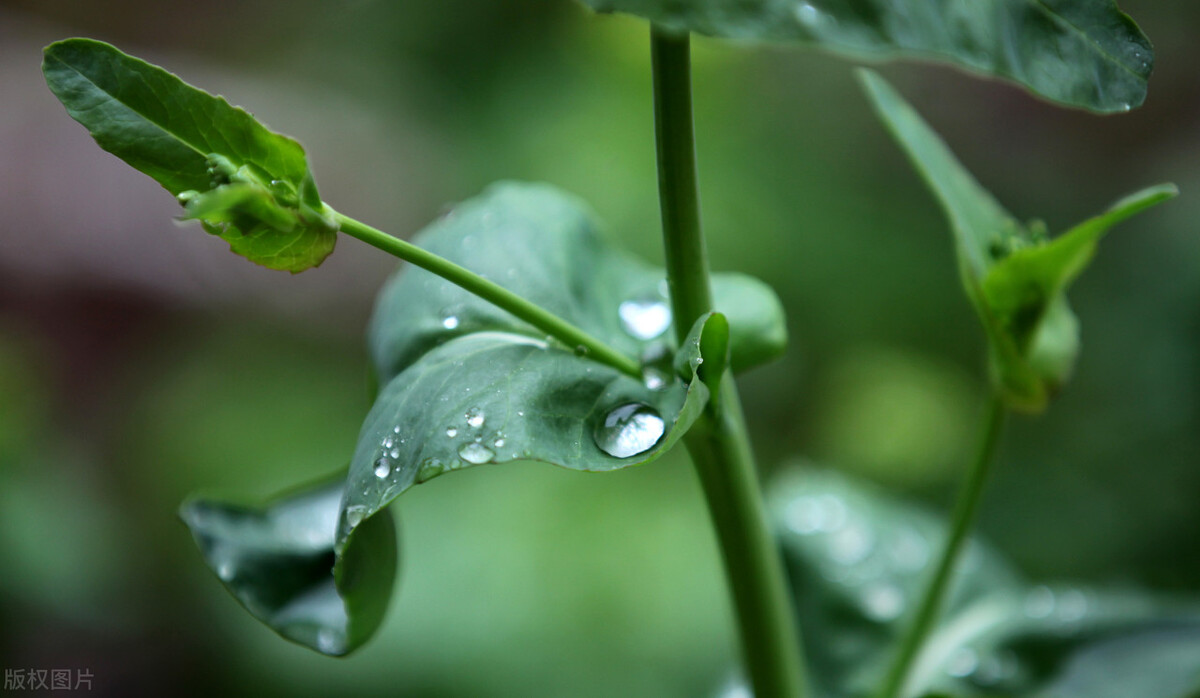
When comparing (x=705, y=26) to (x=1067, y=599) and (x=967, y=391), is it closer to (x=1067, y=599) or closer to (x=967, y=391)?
(x=1067, y=599)

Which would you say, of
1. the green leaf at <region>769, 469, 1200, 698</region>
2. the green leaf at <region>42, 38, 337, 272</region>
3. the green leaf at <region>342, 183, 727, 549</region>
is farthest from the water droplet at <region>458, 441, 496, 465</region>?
the green leaf at <region>769, 469, 1200, 698</region>

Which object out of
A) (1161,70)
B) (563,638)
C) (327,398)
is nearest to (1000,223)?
(563,638)

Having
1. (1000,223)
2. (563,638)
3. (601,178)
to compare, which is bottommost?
(1000,223)

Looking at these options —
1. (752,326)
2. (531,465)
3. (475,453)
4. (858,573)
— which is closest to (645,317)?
(752,326)

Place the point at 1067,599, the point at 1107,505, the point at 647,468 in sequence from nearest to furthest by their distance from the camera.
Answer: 1. the point at 1067,599
2. the point at 1107,505
3. the point at 647,468

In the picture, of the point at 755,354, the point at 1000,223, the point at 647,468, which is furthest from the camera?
the point at 647,468

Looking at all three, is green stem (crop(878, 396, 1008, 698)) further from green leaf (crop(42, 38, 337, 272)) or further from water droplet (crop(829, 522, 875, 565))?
green leaf (crop(42, 38, 337, 272))

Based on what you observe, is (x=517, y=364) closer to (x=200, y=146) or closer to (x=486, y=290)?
(x=486, y=290)
